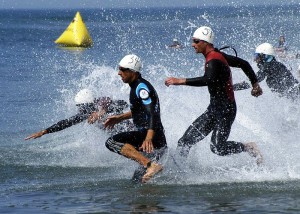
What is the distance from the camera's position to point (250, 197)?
412 inches

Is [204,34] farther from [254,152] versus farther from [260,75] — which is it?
[260,75]

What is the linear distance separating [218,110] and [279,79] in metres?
3.08

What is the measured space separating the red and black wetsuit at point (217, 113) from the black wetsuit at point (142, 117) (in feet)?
2.33

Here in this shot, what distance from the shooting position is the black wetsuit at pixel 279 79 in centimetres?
1403

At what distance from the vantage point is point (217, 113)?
11547 mm

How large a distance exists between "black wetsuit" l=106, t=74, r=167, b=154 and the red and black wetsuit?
71cm

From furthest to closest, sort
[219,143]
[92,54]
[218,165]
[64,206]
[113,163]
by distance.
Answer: [92,54] < [113,163] < [218,165] < [219,143] < [64,206]

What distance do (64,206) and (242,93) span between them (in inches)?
285

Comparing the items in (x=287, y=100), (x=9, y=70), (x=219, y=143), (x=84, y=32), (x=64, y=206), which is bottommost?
(x=64, y=206)

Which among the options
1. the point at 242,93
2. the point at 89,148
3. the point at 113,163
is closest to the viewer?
the point at 113,163

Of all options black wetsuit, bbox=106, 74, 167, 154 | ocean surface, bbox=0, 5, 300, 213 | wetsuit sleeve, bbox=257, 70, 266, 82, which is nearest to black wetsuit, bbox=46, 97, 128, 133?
ocean surface, bbox=0, 5, 300, 213

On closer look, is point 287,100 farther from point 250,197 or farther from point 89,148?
point 250,197

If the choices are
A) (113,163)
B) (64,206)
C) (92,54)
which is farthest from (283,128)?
(92,54)

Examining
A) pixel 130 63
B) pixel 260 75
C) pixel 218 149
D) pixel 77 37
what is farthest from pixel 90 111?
pixel 77 37
